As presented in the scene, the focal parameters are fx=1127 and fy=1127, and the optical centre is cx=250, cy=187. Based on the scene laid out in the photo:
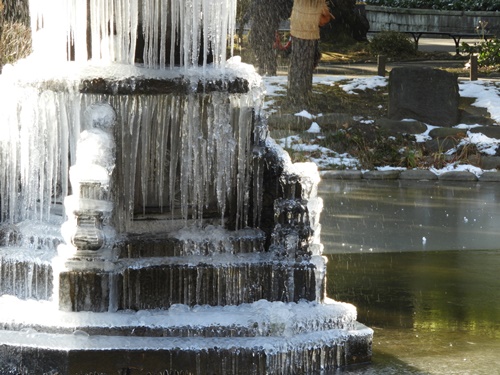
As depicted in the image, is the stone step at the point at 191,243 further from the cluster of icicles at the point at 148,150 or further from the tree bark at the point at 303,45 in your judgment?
the tree bark at the point at 303,45

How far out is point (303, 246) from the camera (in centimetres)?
711

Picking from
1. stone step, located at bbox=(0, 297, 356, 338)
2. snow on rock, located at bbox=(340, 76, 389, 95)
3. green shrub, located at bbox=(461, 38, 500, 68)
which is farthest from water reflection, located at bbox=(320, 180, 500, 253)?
green shrub, located at bbox=(461, 38, 500, 68)

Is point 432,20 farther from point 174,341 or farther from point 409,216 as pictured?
point 174,341

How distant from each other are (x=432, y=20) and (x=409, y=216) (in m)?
24.3

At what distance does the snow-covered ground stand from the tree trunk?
426 mm

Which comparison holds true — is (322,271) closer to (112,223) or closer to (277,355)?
(277,355)

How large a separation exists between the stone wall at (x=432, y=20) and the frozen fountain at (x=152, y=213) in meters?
28.5

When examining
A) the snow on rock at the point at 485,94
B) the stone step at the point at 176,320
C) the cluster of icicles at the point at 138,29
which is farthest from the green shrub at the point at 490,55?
the stone step at the point at 176,320

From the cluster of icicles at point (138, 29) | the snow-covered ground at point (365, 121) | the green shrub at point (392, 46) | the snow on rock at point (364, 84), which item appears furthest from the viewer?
the green shrub at point (392, 46)

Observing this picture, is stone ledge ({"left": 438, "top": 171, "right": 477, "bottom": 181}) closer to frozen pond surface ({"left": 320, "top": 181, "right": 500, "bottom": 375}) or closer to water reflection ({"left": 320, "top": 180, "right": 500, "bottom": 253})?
water reflection ({"left": 320, "top": 180, "right": 500, "bottom": 253})

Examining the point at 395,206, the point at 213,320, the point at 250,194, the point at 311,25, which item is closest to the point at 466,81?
the point at 311,25

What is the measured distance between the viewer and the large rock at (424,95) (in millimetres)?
18578

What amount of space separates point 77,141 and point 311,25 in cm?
1335

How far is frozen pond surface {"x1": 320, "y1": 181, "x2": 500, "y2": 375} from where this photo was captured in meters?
7.00
